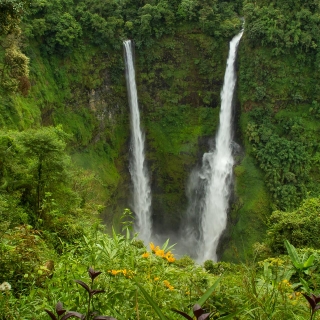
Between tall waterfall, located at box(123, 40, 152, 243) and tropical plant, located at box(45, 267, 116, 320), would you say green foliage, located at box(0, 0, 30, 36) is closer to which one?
tropical plant, located at box(45, 267, 116, 320)

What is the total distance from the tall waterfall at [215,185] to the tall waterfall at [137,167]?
3.00m

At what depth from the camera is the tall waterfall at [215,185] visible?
22.1 metres

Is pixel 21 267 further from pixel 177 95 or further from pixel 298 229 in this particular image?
pixel 177 95

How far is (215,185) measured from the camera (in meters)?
22.7

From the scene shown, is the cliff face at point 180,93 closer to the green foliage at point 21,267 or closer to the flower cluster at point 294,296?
the green foliage at point 21,267

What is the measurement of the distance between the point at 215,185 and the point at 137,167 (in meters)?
5.54

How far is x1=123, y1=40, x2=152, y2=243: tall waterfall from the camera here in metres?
23.2

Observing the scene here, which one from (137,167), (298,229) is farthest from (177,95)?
(298,229)

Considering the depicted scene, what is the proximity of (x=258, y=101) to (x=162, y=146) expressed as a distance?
7.19 meters

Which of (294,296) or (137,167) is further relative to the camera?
(137,167)

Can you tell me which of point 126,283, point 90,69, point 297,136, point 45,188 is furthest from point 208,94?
point 126,283

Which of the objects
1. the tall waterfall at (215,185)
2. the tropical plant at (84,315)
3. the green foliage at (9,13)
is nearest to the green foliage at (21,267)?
the tropical plant at (84,315)

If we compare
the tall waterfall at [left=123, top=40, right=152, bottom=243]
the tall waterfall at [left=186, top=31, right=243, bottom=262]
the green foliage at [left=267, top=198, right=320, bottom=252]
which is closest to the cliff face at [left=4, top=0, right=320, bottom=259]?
the tall waterfall at [left=123, top=40, right=152, bottom=243]

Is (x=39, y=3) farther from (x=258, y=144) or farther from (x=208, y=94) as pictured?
(x=258, y=144)
